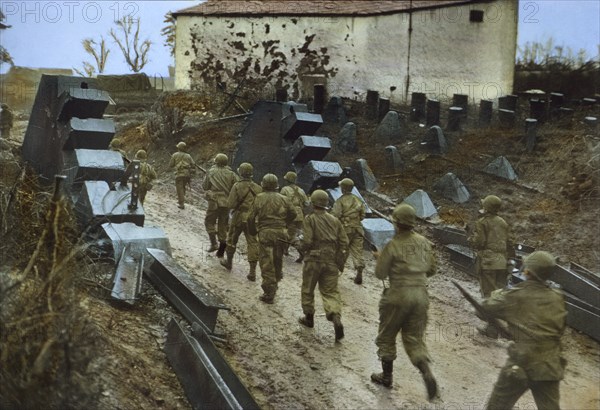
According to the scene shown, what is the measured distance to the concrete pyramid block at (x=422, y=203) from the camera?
1448 cm

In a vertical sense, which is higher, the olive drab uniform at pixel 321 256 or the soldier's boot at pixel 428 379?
the olive drab uniform at pixel 321 256

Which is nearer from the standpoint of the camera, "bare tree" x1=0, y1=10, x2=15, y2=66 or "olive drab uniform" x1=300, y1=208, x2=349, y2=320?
"bare tree" x1=0, y1=10, x2=15, y2=66

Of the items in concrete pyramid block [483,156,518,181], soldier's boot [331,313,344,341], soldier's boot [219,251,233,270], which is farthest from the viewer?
concrete pyramid block [483,156,518,181]

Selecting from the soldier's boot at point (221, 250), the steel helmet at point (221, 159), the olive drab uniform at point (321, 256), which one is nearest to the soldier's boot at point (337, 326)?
the olive drab uniform at point (321, 256)

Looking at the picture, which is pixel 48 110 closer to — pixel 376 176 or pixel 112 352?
pixel 112 352

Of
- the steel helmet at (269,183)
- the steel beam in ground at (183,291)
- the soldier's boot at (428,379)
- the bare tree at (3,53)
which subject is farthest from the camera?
the steel helmet at (269,183)

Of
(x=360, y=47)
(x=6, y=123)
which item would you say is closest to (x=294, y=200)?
(x=6, y=123)

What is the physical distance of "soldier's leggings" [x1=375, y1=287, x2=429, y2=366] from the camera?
7703 millimetres

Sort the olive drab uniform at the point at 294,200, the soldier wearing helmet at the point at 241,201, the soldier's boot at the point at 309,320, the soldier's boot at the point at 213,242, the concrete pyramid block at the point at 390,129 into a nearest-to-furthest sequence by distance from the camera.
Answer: the soldier's boot at the point at 309,320 → the soldier wearing helmet at the point at 241,201 → the olive drab uniform at the point at 294,200 → the soldier's boot at the point at 213,242 → the concrete pyramid block at the point at 390,129

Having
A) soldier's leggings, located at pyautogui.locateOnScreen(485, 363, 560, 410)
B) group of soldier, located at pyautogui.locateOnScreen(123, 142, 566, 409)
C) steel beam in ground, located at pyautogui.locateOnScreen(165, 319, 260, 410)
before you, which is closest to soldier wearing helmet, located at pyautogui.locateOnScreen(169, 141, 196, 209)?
group of soldier, located at pyautogui.locateOnScreen(123, 142, 566, 409)

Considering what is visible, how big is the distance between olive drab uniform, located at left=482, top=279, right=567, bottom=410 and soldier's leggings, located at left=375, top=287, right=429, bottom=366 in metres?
1.13

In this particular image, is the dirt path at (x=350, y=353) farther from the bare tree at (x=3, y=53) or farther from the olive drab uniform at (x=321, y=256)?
the bare tree at (x=3, y=53)

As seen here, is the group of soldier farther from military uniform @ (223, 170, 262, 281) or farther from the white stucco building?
the white stucco building

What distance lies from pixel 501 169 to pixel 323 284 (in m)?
8.08
